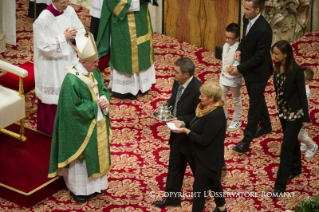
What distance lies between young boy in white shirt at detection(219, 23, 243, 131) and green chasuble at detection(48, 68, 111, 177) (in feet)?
5.26

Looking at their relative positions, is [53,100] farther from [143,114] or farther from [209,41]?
[209,41]

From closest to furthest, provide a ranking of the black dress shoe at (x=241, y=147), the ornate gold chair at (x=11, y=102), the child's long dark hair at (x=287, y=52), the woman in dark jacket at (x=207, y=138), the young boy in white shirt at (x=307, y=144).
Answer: the woman in dark jacket at (x=207, y=138)
the child's long dark hair at (x=287, y=52)
the ornate gold chair at (x=11, y=102)
the young boy in white shirt at (x=307, y=144)
the black dress shoe at (x=241, y=147)

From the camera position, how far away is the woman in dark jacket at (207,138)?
5.92 m

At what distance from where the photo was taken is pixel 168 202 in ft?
22.3

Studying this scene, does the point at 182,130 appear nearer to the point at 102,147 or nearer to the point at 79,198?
the point at 102,147

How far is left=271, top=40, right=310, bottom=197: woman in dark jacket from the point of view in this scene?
257 inches

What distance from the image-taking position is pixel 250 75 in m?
7.42

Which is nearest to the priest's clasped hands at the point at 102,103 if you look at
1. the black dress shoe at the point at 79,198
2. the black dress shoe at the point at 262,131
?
the black dress shoe at the point at 79,198

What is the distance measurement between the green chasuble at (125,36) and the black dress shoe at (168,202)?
2412mm

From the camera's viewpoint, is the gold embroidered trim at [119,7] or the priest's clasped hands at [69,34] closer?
the priest's clasped hands at [69,34]

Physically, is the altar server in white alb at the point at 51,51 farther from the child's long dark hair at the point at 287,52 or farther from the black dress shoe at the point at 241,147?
the child's long dark hair at the point at 287,52

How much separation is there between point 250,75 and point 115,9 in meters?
1.99

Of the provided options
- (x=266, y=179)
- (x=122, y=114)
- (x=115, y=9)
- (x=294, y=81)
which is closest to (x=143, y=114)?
(x=122, y=114)

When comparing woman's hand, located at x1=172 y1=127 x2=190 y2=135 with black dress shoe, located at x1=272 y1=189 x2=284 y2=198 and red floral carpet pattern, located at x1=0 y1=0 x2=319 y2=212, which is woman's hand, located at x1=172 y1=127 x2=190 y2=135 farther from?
black dress shoe, located at x1=272 y1=189 x2=284 y2=198
